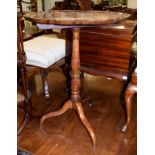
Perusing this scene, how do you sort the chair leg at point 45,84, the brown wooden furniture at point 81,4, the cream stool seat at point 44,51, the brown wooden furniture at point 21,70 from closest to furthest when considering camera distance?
the brown wooden furniture at point 21,70, the cream stool seat at point 44,51, the chair leg at point 45,84, the brown wooden furniture at point 81,4

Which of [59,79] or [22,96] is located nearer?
[22,96]

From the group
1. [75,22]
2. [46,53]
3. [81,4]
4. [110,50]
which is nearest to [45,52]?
[46,53]

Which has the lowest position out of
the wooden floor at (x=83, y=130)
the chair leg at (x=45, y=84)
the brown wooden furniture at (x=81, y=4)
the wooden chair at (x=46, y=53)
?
the wooden floor at (x=83, y=130)

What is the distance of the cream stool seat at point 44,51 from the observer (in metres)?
2.09

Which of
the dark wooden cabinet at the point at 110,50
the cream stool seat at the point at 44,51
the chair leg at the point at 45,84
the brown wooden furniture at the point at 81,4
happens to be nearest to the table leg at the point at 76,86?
the dark wooden cabinet at the point at 110,50

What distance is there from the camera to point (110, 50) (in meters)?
1.91

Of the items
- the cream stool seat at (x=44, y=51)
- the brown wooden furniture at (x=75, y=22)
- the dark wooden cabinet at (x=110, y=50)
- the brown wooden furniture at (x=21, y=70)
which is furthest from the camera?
the cream stool seat at (x=44, y=51)

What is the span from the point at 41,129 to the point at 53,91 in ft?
2.31

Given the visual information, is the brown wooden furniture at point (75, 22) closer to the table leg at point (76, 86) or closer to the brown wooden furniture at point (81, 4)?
the table leg at point (76, 86)

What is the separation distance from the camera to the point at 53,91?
260 centimetres

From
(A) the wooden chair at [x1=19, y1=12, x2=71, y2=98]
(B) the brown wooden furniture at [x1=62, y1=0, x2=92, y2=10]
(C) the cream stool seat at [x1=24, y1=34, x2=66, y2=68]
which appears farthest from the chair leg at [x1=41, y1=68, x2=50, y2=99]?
(B) the brown wooden furniture at [x1=62, y1=0, x2=92, y2=10]

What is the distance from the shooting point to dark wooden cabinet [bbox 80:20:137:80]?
6.00 feet
